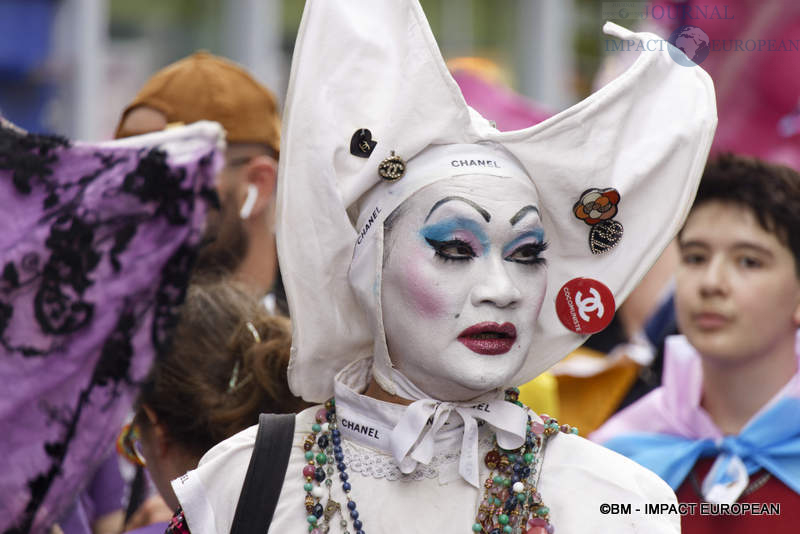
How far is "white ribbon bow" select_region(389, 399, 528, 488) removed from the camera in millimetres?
2521

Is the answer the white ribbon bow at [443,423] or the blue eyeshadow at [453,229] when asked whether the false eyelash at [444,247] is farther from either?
the white ribbon bow at [443,423]

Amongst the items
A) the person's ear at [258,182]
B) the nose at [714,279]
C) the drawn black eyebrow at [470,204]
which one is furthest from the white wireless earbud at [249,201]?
the drawn black eyebrow at [470,204]

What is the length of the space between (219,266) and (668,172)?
5.77 ft

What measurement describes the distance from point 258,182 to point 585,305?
196cm

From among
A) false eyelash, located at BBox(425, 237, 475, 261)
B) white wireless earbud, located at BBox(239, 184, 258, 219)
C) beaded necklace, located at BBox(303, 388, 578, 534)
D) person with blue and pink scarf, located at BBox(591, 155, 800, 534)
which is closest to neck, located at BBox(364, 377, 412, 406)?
beaded necklace, located at BBox(303, 388, 578, 534)

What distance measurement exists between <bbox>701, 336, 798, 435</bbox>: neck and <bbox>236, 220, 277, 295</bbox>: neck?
1518 mm

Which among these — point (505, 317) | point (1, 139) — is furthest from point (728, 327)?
point (1, 139)

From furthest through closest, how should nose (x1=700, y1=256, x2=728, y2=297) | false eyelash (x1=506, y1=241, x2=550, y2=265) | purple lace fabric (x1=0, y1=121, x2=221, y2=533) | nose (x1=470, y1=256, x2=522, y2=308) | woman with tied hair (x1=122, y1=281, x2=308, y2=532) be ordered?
nose (x1=700, y1=256, x2=728, y2=297) → woman with tied hair (x1=122, y1=281, x2=308, y2=532) → purple lace fabric (x1=0, y1=121, x2=221, y2=533) → false eyelash (x1=506, y1=241, x2=550, y2=265) → nose (x1=470, y1=256, x2=522, y2=308)

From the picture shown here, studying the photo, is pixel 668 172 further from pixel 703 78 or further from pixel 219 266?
pixel 219 266

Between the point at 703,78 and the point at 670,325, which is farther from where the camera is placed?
the point at 670,325

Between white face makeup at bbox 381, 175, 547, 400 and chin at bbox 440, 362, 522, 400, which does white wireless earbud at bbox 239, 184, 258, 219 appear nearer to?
white face makeup at bbox 381, 175, 547, 400

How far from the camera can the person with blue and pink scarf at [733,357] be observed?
145 inches

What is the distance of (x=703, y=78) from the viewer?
2691 mm

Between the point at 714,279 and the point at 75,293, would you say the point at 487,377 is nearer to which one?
the point at 75,293
